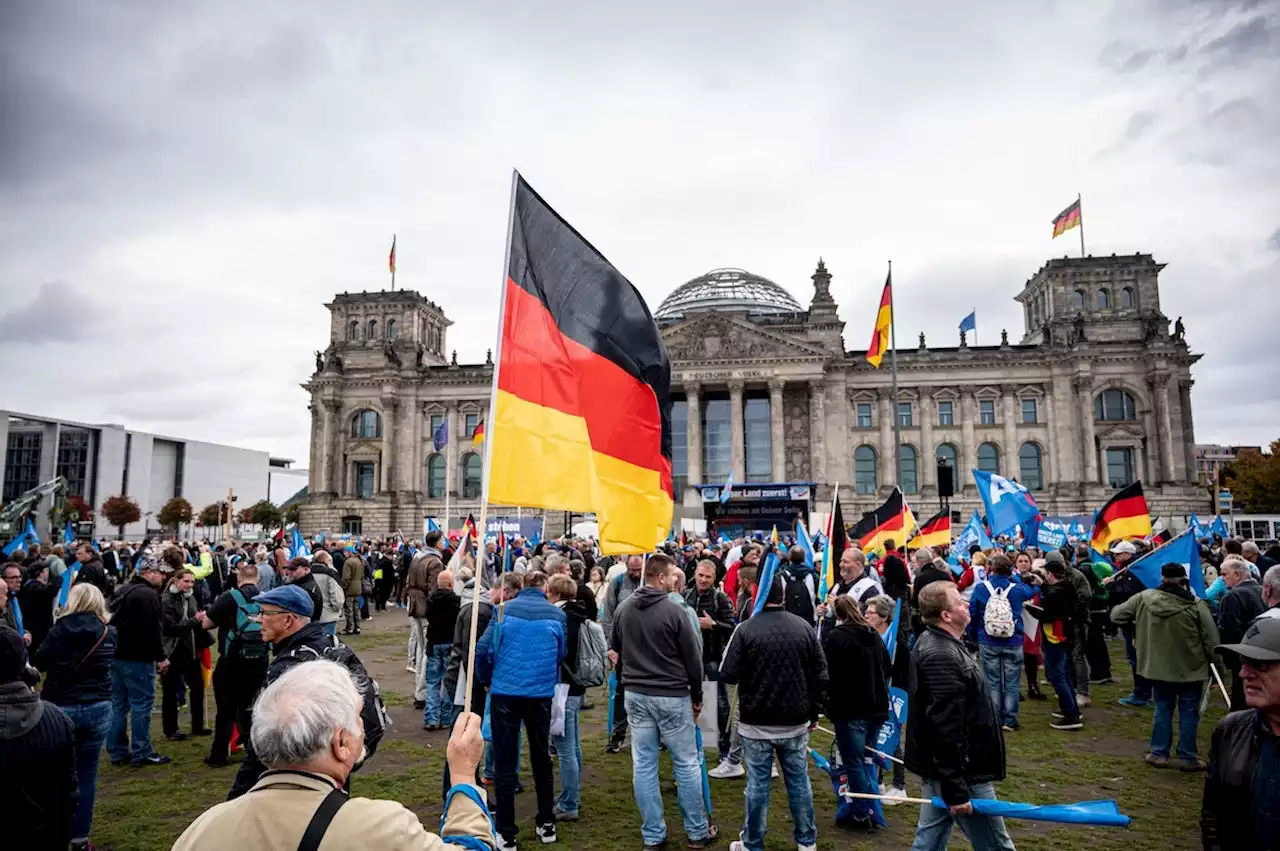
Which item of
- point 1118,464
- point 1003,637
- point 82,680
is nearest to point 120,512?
point 1118,464

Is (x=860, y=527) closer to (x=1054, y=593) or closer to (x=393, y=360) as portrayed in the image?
(x=1054, y=593)

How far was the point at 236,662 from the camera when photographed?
28.0ft

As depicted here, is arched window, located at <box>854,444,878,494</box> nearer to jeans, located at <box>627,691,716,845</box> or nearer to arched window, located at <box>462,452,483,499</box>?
arched window, located at <box>462,452,483,499</box>

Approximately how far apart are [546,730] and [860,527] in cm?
1702

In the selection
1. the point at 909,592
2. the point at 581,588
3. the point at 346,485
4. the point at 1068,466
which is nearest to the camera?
the point at 581,588

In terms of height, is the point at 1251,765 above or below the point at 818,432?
below

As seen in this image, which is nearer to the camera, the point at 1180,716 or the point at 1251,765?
the point at 1251,765

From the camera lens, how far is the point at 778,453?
58344mm

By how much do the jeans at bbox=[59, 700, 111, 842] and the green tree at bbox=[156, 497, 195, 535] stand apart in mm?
98099

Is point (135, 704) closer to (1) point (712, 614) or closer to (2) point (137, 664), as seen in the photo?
(2) point (137, 664)

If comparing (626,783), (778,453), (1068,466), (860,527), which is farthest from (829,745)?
(1068,466)

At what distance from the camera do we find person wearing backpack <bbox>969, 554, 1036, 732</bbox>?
1052 centimetres

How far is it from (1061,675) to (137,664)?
11.6m

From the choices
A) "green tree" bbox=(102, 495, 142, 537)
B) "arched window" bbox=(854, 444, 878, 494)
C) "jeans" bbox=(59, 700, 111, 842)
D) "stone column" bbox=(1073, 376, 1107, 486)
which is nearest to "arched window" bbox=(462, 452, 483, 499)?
"arched window" bbox=(854, 444, 878, 494)
